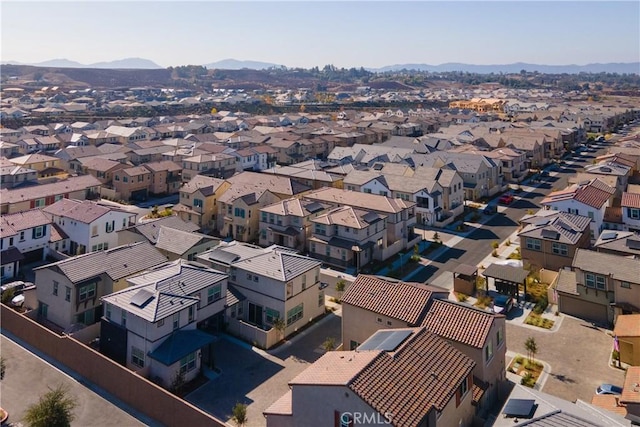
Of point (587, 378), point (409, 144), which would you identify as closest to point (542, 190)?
point (409, 144)

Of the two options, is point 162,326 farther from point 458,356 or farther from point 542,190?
point 542,190

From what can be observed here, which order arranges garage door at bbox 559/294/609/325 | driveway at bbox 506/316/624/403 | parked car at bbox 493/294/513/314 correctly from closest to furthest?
driveway at bbox 506/316/624/403 < garage door at bbox 559/294/609/325 < parked car at bbox 493/294/513/314

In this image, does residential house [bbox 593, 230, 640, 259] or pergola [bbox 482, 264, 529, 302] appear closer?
pergola [bbox 482, 264, 529, 302]

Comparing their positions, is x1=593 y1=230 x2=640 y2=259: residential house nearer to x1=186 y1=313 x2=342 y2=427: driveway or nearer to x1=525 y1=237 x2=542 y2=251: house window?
x1=525 y1=237 x2=542 y2=251: house window

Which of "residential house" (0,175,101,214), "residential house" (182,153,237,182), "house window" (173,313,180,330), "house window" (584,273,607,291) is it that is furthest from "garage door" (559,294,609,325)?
"residential house" (0,175,101,214)

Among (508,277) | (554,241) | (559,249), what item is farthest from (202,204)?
(559,249)

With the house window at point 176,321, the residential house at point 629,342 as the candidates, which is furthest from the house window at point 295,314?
the residential house at point 629,342

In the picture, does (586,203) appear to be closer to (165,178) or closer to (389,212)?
(389,212)
